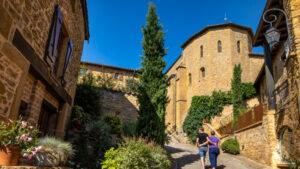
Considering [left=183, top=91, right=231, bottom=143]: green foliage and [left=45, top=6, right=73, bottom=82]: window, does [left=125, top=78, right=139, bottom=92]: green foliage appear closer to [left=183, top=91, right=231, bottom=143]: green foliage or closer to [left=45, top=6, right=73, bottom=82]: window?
[left=183, top=91, right=231, bottom=143]: green foliage

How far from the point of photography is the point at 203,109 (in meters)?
21.8

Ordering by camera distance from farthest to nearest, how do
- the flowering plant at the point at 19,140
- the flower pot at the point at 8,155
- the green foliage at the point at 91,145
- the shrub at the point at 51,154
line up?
the green foliage at the point at 91,145 → the shrub at the point at 51,154 → the flowering plant at the point at 19,140 → the flower pot at the point at 8,155

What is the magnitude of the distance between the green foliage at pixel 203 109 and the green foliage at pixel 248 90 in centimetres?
148

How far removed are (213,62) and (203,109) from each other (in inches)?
215

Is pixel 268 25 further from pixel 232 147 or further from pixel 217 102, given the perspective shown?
pixel 217 102

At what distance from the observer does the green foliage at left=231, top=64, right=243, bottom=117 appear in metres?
20.0

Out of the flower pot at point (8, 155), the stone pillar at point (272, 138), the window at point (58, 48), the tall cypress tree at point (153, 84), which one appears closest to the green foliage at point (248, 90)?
the stone pillar at point (272, 138)

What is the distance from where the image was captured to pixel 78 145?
7.80 meters

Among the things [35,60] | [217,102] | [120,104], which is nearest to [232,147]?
[120,104]

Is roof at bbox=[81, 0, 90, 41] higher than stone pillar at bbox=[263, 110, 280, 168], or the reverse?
roof at bbox=[81, 0, 90, 41]

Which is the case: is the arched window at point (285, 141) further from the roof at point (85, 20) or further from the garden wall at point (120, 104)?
the roof at point (85, 20)

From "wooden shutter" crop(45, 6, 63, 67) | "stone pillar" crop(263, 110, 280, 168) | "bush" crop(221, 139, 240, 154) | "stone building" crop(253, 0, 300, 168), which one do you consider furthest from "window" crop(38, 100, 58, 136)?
"bush" crop(221, 139, 240, 154)

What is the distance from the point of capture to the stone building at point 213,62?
22.8m

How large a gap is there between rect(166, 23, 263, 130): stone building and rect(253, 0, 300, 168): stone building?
31.3ft
